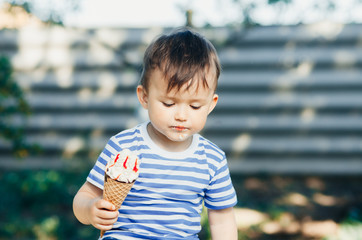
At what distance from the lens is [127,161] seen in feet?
4.53

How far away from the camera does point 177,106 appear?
4.87 ft

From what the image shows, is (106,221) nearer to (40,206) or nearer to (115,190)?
(115,190)

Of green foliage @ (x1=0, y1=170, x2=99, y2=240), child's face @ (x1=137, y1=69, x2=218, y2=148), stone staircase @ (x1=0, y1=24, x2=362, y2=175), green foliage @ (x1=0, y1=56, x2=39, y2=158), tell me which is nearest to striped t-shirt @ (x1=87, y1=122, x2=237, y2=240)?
child's face @ (x1=137, y1=69, x2=218, y2=148)

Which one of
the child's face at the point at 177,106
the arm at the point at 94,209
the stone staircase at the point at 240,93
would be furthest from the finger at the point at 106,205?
the stone staircase at the point at 240,93

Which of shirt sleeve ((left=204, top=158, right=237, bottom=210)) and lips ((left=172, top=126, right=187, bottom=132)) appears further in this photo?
shirt sleeve ((left=204, top=158, right=237, bottom=210))

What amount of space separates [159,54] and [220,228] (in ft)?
2.37

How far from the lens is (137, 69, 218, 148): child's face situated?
147 cm

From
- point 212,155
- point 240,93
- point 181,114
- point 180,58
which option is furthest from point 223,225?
point 240,93

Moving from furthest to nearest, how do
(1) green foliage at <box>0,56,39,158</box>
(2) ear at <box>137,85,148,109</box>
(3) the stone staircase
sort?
(3) the stone staircase, (1) green foliage at <box>0,56,39,158</box>, (2) ear at <box>137,85,148,109</box>

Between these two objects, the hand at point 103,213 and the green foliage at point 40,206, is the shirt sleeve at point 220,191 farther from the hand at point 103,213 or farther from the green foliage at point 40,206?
the green foliage at point 40,206

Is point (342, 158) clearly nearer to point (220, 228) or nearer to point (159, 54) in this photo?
point (220, 228)

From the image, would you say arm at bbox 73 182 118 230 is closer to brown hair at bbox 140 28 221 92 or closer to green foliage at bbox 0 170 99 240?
brown hair at bbox 140 28 221 92

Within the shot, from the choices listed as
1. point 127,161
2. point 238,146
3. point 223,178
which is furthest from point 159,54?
point 238,146

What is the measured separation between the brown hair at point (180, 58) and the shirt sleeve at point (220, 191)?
364mm
